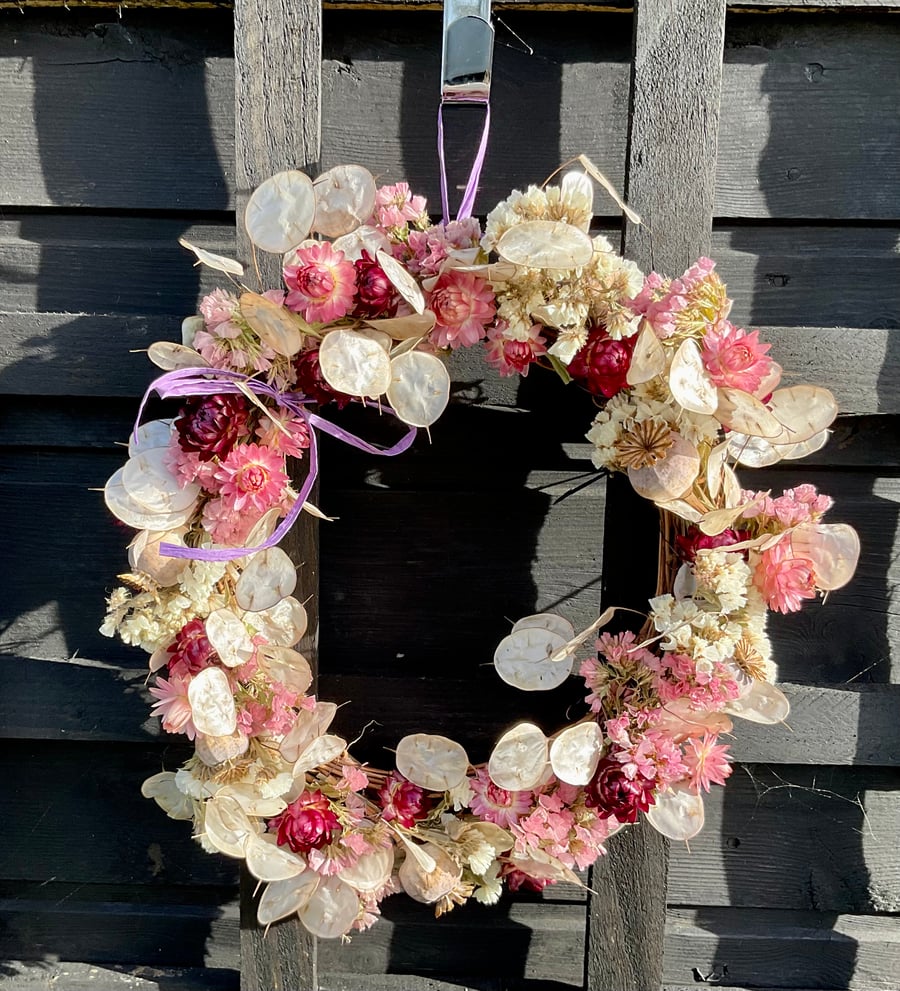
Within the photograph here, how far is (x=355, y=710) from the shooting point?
3.15 feet

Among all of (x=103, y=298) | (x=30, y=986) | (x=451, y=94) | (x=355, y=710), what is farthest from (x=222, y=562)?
(x=30, y=986)

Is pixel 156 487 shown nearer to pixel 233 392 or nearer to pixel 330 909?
pixel 233 392

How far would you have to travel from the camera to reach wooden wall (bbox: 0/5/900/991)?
2.98 feet

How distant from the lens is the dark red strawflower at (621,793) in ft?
2.41

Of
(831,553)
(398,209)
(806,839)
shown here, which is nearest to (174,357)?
(398,209)

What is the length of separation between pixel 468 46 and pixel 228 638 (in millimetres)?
678

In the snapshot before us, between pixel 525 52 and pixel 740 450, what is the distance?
601mm

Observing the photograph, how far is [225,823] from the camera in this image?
2.47 ft

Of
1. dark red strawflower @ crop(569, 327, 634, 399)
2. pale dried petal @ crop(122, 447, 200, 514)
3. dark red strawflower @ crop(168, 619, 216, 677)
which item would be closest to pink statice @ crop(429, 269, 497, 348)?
dark red strawflower @ crop(569, 327, 634, 399)

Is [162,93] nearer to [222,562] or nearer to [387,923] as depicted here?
[222,562]

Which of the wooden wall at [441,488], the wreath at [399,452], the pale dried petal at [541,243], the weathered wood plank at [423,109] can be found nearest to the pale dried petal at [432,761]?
the wreath at [399,452]

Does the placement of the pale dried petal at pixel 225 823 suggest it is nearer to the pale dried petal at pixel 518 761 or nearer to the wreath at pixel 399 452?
the wreath at pixel 399 452

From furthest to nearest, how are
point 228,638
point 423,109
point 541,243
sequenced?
point 423,109 → point 228,638 → point 541,243

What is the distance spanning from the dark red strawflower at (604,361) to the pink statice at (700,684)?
304mm
